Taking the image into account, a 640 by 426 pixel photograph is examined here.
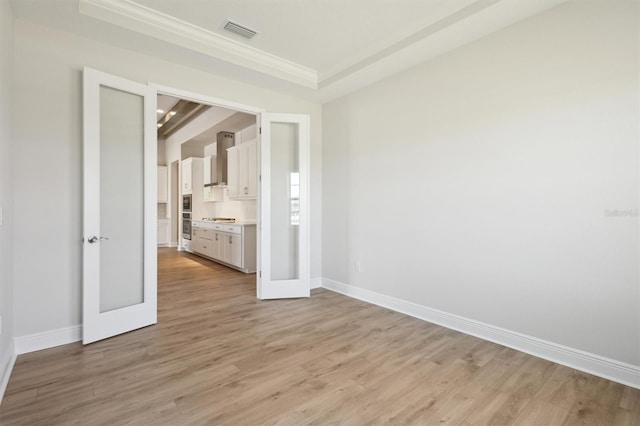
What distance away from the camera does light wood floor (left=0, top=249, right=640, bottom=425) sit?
5.87 feet

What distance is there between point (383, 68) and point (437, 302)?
102 inches

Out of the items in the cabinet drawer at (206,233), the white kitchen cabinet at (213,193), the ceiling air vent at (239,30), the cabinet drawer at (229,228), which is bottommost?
the cabinet drawer at (206,233)

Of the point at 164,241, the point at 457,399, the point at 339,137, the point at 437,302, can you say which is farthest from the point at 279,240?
the point at 164,241

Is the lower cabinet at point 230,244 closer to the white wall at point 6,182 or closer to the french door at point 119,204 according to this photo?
the french door at point 119,204

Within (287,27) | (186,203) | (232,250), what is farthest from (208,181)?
(287,27)

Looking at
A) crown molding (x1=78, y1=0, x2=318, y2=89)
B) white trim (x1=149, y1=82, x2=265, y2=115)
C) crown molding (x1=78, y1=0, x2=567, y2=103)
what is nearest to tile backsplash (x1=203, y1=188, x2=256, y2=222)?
white trim (x1=149, y1=82, x2=265, y2=115)

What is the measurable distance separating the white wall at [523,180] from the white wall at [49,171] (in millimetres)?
3041

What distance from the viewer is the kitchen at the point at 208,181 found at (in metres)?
5.97

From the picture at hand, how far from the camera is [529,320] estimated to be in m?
2.58

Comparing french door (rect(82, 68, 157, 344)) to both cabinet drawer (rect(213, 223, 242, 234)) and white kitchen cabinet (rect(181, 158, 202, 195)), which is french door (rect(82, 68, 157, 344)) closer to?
cabinet drawer (rect(213, 223, 242, 234))

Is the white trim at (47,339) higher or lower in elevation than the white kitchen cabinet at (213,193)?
lower

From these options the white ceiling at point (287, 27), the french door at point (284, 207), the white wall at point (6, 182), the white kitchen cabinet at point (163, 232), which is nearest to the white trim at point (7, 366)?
the white wall at point (6, 182)

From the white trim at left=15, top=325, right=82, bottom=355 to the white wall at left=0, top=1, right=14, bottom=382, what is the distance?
6.7 inches

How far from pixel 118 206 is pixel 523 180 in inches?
142
